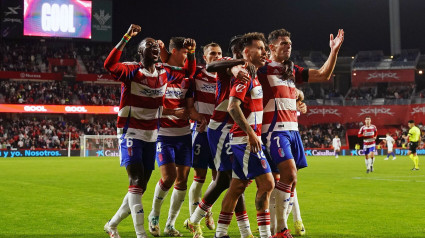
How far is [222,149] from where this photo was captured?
21.5 feet

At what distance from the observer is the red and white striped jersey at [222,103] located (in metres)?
6.64

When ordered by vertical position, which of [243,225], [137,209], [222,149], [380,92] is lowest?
[243,225]

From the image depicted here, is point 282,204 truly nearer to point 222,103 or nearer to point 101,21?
point 222,103

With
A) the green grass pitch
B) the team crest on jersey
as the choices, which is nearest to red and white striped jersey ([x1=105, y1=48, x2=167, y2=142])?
the team crest on jersey

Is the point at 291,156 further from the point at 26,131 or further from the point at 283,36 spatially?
the point at 26,131

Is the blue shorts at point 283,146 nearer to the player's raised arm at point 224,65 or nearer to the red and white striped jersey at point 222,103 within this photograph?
the red and white striped jersey at point 222,103

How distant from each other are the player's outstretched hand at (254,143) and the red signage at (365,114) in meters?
52.4

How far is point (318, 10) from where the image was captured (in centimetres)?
6756

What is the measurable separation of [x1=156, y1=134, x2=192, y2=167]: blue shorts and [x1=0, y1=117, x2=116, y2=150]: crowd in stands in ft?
138

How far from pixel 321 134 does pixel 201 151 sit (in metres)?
50.9

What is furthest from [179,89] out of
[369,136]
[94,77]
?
[94,77]

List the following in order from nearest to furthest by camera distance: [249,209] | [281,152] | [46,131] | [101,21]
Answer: [281,152], [249,209], [46,131], [101,21]

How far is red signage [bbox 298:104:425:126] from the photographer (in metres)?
55.2

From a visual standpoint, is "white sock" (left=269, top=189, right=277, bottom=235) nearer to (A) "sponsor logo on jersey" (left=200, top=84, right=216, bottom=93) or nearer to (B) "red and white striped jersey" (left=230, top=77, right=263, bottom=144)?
(B) "red and white striped jersey" (left=230, top=77, right=263, bottom=144)
